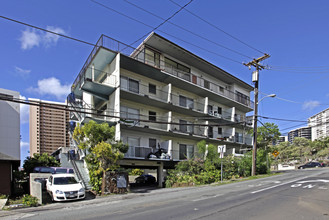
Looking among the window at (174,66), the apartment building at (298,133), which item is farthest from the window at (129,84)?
the apartment building at (298,133)

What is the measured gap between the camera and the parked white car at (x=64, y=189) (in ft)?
44.3

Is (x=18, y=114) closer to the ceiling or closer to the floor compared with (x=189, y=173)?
closer to the ceiling

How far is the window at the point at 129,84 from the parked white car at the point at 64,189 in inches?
393

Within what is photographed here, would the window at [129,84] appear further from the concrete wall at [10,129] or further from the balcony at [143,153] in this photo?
the concrete wall at [10,129]

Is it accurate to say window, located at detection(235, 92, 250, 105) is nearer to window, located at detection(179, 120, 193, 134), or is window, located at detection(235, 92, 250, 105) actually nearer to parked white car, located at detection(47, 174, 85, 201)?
window, located at detection(179, 120, 193, 134)

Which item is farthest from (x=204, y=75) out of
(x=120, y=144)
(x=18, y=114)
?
(x=18, y=114)

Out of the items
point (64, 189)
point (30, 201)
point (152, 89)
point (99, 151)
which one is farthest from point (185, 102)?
point (30, 201)

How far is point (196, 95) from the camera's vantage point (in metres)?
30.8

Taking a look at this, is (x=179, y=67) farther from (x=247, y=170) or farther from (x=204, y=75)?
(x=247, y=170)

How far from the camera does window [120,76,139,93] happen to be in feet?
74.6

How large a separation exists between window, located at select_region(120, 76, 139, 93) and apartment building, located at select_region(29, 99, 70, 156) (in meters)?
30.7

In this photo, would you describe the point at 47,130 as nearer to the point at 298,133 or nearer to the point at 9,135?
the point at 9,135

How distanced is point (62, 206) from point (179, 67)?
2066cm

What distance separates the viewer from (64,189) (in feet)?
45.1
